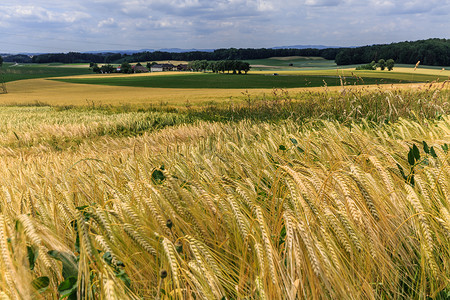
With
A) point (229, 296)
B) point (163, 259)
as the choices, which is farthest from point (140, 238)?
point (229, 296)

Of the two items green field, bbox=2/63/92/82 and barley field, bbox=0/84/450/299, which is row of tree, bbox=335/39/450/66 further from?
barley field, bbox=0/84/450/299

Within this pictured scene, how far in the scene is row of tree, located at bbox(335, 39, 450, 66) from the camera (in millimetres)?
61312

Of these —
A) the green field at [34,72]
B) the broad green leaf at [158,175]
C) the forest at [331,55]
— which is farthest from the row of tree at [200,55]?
the broad green leaf at [158,175]

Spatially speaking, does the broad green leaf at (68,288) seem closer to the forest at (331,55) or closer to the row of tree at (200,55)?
the forest at (331,55)

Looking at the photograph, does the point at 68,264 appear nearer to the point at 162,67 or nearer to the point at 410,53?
the point at 410,53

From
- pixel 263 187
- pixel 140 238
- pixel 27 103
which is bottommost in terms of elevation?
pixel 27 103

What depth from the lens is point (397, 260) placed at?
1555 millimetres

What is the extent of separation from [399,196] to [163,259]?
56.3 inches

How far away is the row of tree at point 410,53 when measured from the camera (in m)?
61.3

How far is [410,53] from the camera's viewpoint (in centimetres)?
6631

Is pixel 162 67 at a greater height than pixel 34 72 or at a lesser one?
greater

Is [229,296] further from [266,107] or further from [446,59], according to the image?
[446,59]

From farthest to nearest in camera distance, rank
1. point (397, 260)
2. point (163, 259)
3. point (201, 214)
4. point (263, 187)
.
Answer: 1. point (263, 187)
2. point (201, 214)
3. point (397, 260)
4. point (163, 259)

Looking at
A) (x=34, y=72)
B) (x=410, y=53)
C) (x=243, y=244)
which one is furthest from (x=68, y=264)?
(x=34, y=72)
